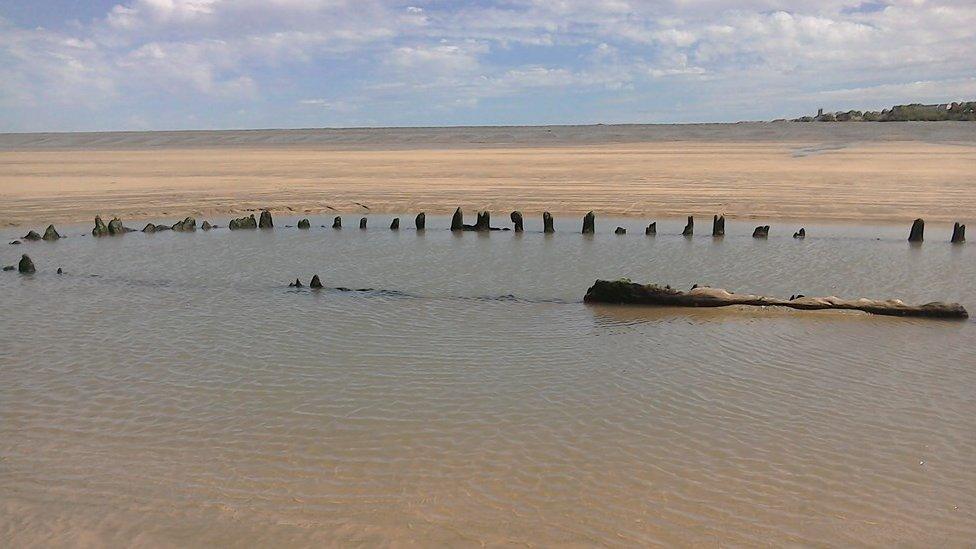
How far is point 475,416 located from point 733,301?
4.85 meters

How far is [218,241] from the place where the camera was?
16891 mm

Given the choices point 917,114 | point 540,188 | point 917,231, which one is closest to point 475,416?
point 917,231

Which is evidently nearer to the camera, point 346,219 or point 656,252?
point 656,252

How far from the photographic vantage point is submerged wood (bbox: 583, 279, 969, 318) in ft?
30.5

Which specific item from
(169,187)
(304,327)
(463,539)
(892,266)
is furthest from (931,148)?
(463,539)

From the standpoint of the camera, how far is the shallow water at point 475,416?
4566 millimetres

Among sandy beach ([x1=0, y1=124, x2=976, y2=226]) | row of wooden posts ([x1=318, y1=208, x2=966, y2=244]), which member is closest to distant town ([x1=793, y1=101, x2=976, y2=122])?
sandy beach ([x1=0, y1=124, x2=976, y2=226])

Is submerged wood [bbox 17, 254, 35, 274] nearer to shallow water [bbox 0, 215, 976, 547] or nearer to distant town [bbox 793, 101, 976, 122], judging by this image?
shallow water [bbox 0, 215, 976, 547]

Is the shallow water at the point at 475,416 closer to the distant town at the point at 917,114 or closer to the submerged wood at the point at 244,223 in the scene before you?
the submerged wood at the point at 244,223

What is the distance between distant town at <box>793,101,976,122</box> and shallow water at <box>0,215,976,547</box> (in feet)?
244

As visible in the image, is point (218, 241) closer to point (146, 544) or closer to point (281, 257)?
point (281, 257)

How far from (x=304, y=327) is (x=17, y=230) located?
13.5 metres

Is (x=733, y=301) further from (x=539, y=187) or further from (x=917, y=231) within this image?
(x=539, y=187)

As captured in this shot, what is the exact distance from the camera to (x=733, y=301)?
9688 millimetres
